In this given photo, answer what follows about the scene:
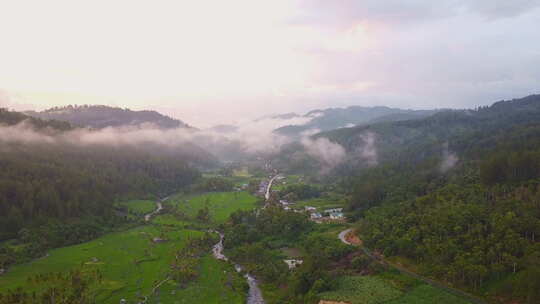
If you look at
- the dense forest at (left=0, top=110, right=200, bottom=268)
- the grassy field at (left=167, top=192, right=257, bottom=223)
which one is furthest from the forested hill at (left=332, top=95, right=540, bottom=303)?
the dense forest at (left=0, top=110, right=200, bottom=268)

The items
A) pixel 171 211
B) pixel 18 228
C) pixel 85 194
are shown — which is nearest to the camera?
pixel 18 228

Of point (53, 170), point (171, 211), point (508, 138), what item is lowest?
point (171, 211)

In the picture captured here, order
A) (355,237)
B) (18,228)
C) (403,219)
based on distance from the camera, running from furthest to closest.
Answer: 1. (18,228)
2. (355,237)
3. (403,219)

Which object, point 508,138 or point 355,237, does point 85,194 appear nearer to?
point 355,237

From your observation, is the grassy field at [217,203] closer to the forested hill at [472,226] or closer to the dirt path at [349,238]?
the dirt path at [349,238]

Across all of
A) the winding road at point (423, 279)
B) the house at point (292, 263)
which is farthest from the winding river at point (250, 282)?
the winding road at point (423, 279)

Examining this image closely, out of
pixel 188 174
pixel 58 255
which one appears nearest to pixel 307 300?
pixel 58 255

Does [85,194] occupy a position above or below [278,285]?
above
